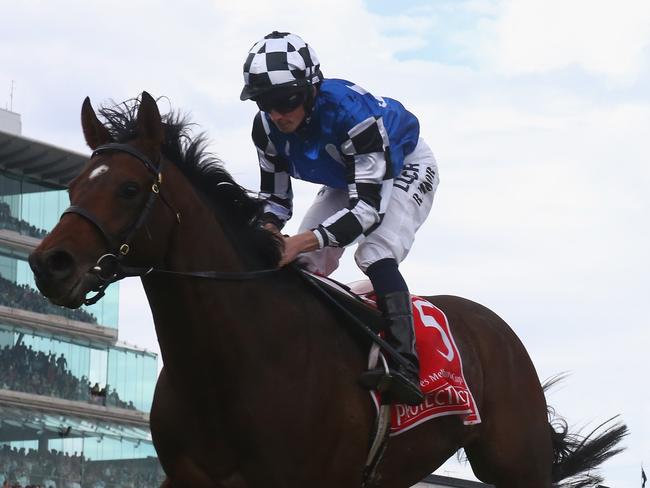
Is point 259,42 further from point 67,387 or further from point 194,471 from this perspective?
point 67,387

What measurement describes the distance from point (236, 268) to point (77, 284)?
1.13m

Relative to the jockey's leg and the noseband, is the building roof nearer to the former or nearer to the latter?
the jockey's leg

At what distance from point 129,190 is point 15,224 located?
34.6 metres

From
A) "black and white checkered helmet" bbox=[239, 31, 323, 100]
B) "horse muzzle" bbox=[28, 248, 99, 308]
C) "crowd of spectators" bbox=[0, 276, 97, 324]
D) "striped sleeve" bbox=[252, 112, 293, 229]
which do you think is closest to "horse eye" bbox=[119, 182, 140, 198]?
"horse muzzle" bbox=[28, 248, 99, 308]

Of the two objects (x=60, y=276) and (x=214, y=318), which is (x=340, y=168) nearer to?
(x=214, y=318)

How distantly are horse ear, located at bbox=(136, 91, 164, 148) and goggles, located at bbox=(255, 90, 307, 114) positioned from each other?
3.17 feet

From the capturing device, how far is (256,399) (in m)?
6.50

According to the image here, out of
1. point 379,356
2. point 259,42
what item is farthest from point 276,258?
point 259,42

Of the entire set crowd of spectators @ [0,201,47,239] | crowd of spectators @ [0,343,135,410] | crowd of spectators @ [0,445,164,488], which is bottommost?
crowd of spectators @ [0,445,164,488]

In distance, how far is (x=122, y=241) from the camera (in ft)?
20.0


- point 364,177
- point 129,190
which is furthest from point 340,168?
point 129,190

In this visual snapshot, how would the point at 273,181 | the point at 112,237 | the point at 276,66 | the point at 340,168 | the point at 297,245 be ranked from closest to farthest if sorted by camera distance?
1. the point at 112,237
2. the point at 297,245
3. the point at 276,66
4. the point at 340,168
5. the point at 273,181

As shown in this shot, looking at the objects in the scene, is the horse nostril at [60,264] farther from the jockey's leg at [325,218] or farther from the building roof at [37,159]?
the building roof at [37,159]

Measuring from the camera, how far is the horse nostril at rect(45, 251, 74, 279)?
18.9ft
